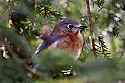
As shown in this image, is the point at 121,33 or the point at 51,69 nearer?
the point at 51,69

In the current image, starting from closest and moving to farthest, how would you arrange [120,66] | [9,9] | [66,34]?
[120,66] → [9,9] → [66,34]

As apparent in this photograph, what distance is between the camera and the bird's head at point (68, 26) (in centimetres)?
98

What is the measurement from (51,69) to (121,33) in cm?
48

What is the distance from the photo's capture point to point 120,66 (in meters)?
0.29

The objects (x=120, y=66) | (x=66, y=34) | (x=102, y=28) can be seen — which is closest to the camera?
(x=120, y=66)

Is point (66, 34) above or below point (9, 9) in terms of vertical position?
below

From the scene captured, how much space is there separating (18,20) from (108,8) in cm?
34

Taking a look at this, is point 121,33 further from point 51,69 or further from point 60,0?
point 51,69

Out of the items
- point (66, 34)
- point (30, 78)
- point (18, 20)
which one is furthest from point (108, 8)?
point (30, 78)

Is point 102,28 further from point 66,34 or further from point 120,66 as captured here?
point 120,66

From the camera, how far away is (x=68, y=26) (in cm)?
109

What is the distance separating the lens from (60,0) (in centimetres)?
102

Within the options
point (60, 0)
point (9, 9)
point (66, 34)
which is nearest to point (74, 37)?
point (66, 34)

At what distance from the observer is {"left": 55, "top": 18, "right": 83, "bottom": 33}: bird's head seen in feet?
3.21
